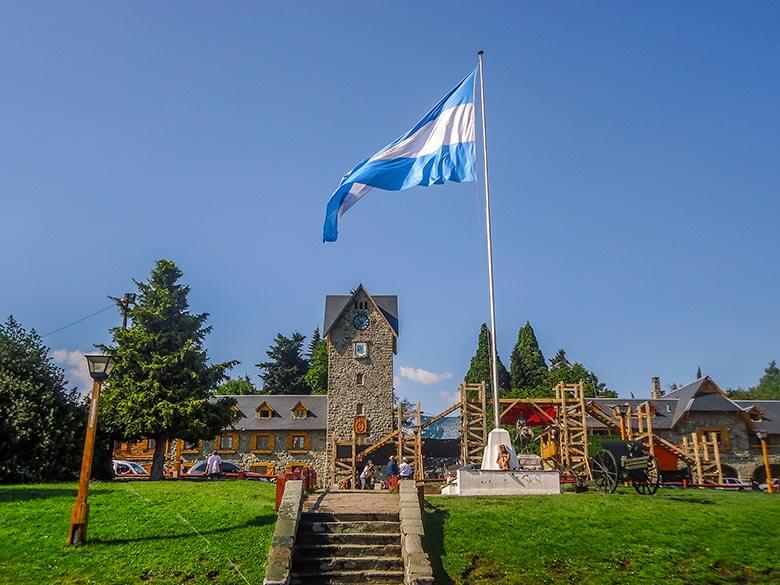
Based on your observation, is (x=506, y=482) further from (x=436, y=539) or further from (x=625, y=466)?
(x=436, y=539)

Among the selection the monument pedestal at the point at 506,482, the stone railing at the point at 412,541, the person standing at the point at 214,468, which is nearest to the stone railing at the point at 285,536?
the stone railing at the point at 412,541

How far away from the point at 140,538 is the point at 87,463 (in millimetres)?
1850

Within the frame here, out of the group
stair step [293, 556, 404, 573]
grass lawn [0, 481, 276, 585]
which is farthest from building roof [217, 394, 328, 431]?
stair step [293, 556, 404, 573]

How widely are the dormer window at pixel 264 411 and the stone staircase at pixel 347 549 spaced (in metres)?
41.2

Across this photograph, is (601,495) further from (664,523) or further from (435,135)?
(435,135)

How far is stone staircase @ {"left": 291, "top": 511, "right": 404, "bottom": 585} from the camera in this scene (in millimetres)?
12000

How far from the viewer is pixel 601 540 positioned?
43.9 ft

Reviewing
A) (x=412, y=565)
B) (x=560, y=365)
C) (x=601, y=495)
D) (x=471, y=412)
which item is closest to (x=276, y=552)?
(x=412, y=565)

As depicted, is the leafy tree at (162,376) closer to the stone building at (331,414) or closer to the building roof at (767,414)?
the stone building at (331,414)

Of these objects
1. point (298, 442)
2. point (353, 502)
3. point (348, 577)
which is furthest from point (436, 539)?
point (298, 442)

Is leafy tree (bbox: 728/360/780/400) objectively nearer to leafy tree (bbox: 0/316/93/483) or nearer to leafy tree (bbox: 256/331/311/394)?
leafy tree (bbox: 256/331/311/394)

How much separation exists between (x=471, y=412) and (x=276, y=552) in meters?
26.0

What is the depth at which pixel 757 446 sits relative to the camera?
4906cm

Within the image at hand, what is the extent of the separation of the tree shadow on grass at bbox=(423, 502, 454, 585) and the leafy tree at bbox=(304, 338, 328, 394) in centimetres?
5775
